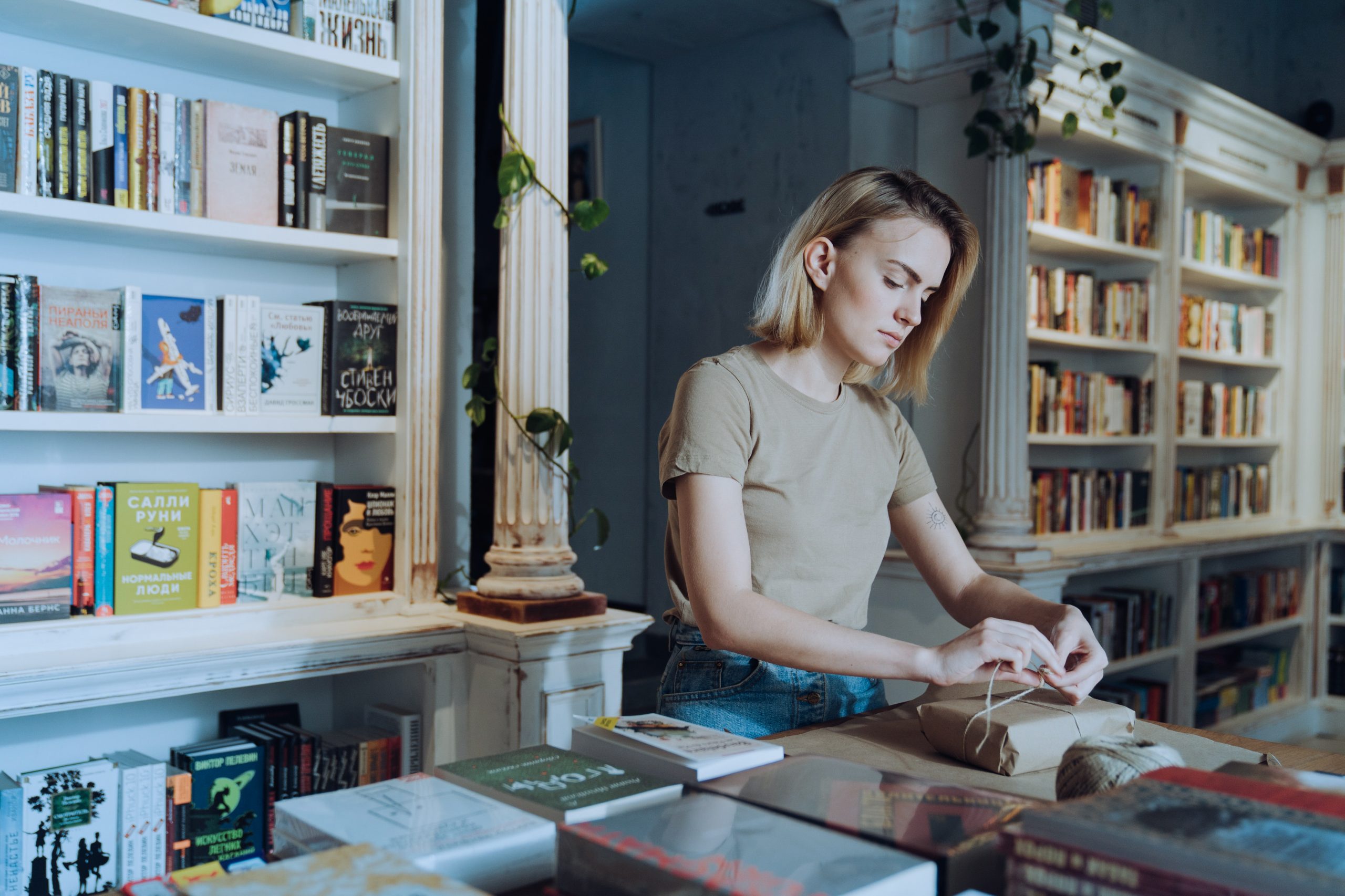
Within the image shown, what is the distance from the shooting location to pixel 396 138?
2264 millimetres

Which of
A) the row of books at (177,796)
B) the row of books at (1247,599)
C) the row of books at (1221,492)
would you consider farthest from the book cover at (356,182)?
the row of books at (1247,599)

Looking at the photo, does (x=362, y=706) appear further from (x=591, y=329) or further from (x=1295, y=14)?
(x=1295, y=14)

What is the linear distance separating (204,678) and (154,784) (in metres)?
0.21

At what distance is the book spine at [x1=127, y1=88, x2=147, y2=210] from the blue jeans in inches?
51.6

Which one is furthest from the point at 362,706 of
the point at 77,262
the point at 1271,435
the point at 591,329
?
the point at 1271,435

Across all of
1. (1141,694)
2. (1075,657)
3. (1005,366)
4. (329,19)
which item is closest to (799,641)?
(1075,657)

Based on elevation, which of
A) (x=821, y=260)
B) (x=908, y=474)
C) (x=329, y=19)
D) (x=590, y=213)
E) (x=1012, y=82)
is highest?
(x=1012, y=82)

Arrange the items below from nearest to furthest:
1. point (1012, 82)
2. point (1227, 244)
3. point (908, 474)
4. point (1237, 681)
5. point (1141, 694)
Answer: point (908, 474)
point (1012, 82)
point (1141, 694)
point (1237, 681)
point (1227, 244)

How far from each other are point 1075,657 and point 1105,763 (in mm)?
Answer: 513

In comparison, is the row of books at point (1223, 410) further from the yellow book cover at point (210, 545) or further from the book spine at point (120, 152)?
the book spine at point (120, 152)

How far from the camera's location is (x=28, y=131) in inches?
72.2

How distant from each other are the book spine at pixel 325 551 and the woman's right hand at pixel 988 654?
144cm

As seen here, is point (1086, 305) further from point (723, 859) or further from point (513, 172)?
point (723, 859)

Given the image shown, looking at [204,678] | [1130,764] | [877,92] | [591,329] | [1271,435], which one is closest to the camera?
[1130,764]
